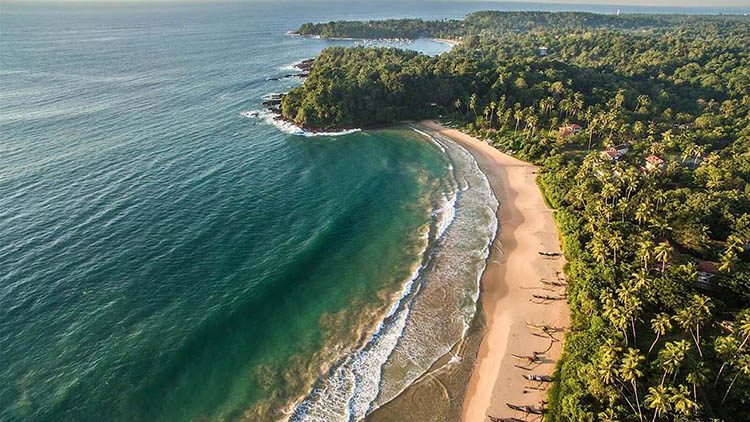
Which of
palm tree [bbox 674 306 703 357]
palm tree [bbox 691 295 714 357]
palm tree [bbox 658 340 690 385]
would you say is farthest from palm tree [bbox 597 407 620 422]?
palm tree [bbox 691 295 714 357]

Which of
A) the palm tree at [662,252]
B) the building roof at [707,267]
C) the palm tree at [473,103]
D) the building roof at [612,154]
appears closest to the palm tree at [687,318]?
the palm tree at [662,252]

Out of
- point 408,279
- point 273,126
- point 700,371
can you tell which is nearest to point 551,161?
point 408,279

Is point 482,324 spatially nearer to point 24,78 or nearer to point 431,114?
point 431,114

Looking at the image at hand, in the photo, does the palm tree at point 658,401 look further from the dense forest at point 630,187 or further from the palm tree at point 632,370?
the palm tree at point 632,370

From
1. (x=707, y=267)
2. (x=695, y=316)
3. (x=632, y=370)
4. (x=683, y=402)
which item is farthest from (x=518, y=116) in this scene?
(x=683, y=402)

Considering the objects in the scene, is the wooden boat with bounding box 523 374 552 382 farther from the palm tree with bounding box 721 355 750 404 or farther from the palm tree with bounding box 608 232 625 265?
the palm tree with bounding box 608 232 625 265

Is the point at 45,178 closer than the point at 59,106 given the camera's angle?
Yes
